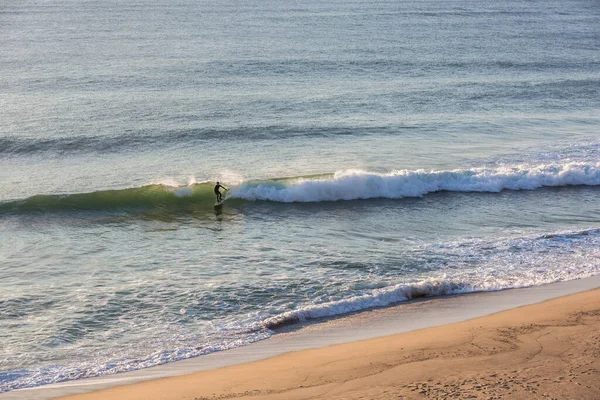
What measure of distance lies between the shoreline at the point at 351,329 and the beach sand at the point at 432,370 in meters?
0.34

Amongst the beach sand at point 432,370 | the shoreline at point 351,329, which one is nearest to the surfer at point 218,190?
the shoreline at point 351,329

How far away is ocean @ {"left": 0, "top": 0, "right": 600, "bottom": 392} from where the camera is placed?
1509 centimetres

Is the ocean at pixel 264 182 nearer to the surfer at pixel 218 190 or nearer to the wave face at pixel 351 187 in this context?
the wave face at pixel 351 187

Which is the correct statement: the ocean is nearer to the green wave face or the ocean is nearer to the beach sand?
the green wave face

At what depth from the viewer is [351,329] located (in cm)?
1399

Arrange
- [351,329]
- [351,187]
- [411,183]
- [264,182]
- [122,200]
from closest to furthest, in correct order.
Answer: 1. [351,329]
2. [122,200]
3. [264,182]
4. [351,187]
5. [411,183]

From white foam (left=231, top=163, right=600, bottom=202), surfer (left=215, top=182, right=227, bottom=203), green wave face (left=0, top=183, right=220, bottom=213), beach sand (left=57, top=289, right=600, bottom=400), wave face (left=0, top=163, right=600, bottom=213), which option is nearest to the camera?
beach sand (left=57, top=289, right=600, bottom=400)

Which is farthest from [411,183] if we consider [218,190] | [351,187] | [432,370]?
[432,370]

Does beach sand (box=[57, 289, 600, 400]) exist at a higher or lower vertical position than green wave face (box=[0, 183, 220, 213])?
lower

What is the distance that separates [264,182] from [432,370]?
13.3 m

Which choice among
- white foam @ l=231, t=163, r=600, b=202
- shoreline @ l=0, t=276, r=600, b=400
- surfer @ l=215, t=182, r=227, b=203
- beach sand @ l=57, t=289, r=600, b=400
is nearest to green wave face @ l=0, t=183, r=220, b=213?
surfer @ l=215, t=182, r=227, b=203

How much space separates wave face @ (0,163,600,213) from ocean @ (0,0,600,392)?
2.9 inches

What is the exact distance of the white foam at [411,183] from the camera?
23531 millimetres

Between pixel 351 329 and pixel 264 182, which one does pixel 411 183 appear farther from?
pixel 351 329
